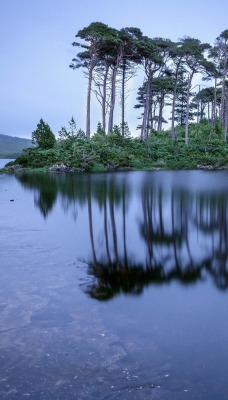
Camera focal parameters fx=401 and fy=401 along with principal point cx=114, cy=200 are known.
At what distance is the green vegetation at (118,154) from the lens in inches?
1389

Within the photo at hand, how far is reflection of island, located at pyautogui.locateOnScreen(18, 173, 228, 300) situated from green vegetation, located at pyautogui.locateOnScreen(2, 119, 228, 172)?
1796 centimetres

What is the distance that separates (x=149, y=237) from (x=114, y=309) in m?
4.46

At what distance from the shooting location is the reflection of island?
657 centimetres

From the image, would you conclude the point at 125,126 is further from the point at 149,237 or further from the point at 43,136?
the point at 149,237

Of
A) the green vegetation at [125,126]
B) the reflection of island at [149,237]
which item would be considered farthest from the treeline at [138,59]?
the reflection of island at [149,237]

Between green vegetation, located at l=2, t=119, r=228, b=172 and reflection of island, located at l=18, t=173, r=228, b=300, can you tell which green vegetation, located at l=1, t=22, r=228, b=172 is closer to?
green vegetation, located at l=2, t=119, r=228, b=172

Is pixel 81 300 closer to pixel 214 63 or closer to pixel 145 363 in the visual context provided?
pixel 145 363

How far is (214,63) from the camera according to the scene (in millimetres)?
48094

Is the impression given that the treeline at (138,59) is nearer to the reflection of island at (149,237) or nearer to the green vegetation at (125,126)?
the green vegetation at (125,126)

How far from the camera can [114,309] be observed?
17.1ft

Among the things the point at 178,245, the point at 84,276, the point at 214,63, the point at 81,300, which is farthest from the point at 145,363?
the point at 214,63

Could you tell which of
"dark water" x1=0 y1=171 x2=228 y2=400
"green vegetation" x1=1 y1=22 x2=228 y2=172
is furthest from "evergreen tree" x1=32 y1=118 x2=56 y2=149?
"dark water" x1=0 y1=171 x2=228 y2=400

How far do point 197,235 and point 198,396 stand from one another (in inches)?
254

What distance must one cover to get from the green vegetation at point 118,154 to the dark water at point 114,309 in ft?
79.3
